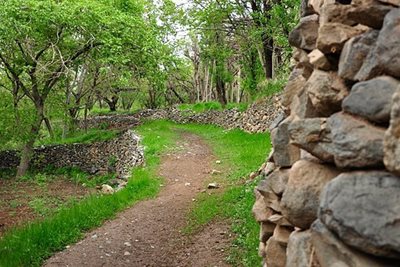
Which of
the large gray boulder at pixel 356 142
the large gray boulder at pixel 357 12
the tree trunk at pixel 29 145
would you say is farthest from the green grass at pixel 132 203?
the tree trunk at pixel 29 145

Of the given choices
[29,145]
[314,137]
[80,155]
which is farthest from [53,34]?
[314,137]

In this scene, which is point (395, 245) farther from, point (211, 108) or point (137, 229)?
point (211, 108)

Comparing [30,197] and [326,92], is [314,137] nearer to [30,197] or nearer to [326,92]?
[326,92]

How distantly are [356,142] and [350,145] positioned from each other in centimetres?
5

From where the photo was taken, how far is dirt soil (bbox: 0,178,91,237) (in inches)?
524

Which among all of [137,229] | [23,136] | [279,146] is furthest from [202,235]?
[23,136]

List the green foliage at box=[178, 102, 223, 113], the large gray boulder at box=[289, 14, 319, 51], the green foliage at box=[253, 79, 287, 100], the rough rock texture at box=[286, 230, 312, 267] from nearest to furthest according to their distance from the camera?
the rough rock texture at box=[286, 230, 312, 267] < the large gray boulder at box=[289, 14, 319, 51] < the green foliage at box=[253, 79, 287, 100] < the green foliage at box=[178, 102, 223, 113]

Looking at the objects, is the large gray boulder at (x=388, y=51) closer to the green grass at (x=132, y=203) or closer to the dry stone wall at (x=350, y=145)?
the dry stone wall at (x=350, y=145)

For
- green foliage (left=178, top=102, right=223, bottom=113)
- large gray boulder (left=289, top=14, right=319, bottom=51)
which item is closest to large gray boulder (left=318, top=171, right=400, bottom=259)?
large gray boulder (left=289, top=14, right=319, bottom=51)

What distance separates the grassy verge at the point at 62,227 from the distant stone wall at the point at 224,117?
6368 mm

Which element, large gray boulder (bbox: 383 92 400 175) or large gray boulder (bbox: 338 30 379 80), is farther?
large gray boulder (bbox: 338 30 379 80)

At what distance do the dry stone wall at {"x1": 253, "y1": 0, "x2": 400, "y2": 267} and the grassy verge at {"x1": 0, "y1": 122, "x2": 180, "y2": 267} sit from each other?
547 centimetres

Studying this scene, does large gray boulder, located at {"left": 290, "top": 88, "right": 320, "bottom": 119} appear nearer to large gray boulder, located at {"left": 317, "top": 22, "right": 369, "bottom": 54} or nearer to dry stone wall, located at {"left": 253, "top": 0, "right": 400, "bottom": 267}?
dry stone wall, located at {"left": 253, "top": 0, "right": 400, "bottom": 267}

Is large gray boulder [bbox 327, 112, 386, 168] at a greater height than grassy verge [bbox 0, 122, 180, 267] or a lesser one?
greater
